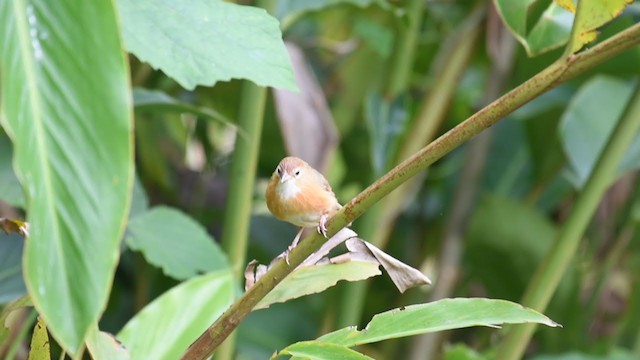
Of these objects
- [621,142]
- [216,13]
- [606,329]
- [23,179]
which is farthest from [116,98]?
[606,329]

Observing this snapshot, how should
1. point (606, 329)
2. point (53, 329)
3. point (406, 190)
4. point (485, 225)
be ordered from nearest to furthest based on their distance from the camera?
point (53, 329), point (406, 190), point (485, 225), point (606, 329)

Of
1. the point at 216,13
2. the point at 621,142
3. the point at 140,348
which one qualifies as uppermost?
the point at 216,13

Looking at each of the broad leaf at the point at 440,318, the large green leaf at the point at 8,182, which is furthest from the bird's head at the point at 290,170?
the broad leaf at the point at 440,318

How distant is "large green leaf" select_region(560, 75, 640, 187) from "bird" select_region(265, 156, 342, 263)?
457 mm

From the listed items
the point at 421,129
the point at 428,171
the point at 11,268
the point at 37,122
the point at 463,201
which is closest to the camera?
the point at 37,122

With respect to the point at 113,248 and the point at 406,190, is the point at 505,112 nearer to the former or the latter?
the point at 113,248

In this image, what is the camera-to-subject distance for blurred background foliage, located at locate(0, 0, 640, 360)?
1399 mm

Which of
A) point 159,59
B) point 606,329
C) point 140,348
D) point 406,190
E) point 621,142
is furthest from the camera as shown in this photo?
point 606,329

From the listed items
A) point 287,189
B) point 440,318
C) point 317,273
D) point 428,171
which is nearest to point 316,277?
point 317,273

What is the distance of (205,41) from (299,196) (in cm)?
36

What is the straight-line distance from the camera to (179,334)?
85 centimetres

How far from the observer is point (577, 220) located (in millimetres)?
1112

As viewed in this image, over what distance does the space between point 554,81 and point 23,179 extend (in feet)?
0.99

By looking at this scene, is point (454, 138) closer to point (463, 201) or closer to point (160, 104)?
point (160, 104)
